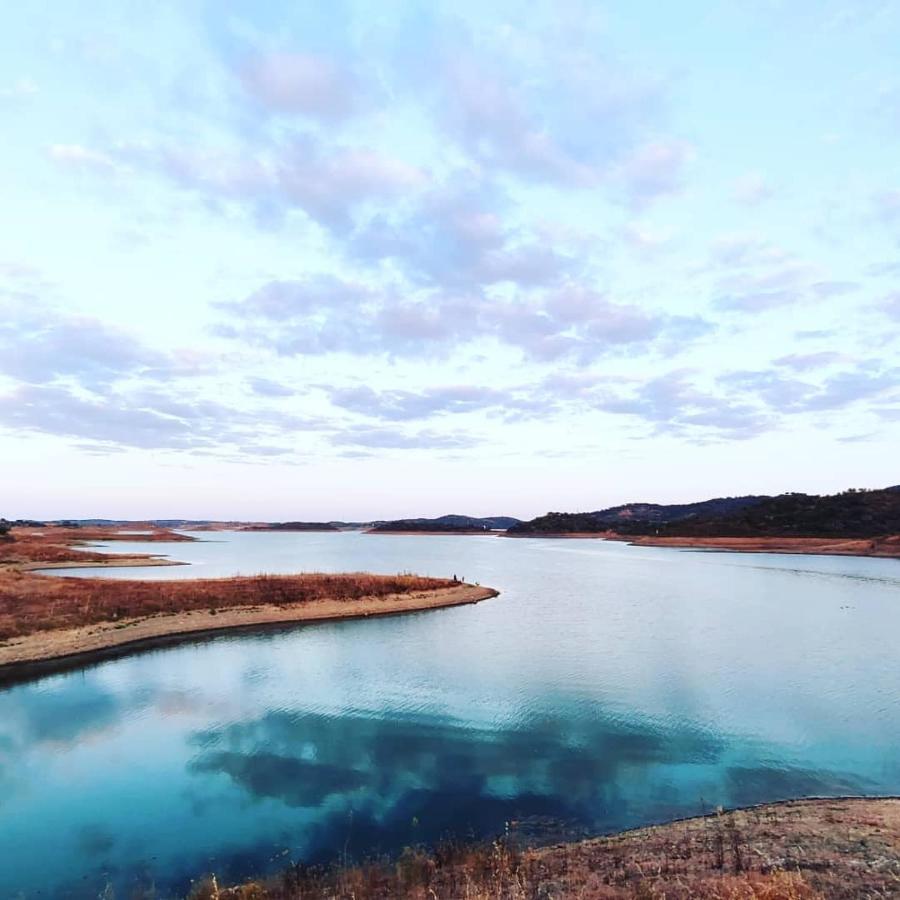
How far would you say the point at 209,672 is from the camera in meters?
35.1

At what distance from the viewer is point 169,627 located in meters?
A: 44.7

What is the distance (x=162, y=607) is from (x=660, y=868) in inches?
1716

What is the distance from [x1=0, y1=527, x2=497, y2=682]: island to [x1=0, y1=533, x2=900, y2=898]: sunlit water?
11.7ft

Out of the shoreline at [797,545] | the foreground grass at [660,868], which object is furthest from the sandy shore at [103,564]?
the shoreline at [797,545]

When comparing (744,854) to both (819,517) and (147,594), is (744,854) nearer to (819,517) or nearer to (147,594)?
(147,594)

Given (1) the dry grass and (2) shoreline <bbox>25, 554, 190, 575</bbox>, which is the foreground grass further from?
(2) shoreline <bbox>25, 554, 190, 575</bbox>

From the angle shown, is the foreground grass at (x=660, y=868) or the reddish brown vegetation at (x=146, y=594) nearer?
the foreground grass at (x=660, y=868)

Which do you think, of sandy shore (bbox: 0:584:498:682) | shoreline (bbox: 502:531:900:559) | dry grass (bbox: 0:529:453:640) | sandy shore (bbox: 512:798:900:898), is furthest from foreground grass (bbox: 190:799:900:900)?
shoreline (bbox: 502:531:900:559)

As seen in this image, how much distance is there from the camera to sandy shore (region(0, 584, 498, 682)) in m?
36.1

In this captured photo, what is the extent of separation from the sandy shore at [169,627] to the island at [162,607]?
0.06 meters

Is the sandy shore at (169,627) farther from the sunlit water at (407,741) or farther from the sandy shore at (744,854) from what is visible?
the sandy shore at (744,854)

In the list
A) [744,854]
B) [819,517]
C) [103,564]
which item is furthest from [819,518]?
[744,854]

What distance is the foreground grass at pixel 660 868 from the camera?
11.4 metres

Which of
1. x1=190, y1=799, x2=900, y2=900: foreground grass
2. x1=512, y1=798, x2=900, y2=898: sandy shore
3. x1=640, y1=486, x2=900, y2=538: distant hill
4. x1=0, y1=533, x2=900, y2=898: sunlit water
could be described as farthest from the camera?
x1=640, y1=486, x2=900, y2=538: distant hill
